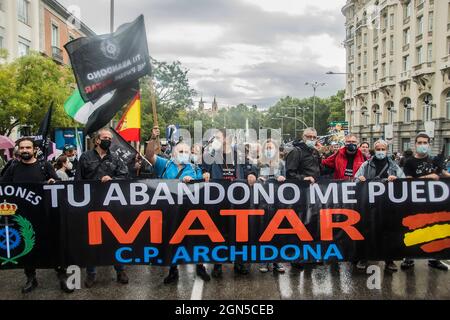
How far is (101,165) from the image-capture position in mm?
5184

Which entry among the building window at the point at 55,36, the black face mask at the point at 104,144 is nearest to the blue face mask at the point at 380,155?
the black face mask at the point at 104,144

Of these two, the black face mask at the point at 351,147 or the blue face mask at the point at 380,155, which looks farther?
the black face mask at the point at 351,147

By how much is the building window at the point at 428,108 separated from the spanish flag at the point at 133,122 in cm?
3619

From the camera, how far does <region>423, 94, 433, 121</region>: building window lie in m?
38.3

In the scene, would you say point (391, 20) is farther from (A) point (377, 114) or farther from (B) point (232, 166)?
(B) point (232, 166)

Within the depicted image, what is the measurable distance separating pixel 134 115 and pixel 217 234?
3026 mm

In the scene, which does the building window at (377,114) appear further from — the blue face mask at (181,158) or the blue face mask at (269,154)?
the blue face mask at (181,158)

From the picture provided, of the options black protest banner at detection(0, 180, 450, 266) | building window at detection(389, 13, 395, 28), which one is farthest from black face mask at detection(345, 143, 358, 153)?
building window at detection(389, 13, 395, 28)

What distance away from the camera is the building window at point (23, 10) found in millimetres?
26278

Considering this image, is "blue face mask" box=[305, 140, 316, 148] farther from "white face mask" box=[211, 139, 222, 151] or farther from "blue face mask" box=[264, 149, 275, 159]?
"white face mask" box=[211, 139, 222, 151]

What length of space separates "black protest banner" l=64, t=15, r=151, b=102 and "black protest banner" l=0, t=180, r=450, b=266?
165cm
